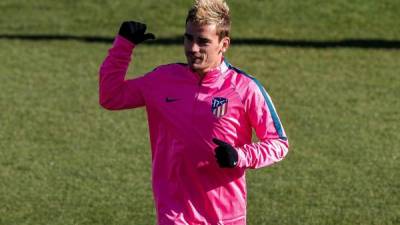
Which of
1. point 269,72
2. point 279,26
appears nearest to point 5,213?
point 269,72

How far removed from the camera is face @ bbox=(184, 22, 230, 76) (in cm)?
593

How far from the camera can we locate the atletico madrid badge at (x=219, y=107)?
6.05 m

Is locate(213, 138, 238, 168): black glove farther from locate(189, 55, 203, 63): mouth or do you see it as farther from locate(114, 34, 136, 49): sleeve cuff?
locate(114, 34, 136, 49): sleeve cuff

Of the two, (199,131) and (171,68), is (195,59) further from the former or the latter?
(199,131)

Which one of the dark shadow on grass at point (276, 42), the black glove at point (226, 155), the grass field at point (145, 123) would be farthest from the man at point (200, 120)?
the dark shadow on grass at point (276, 42)

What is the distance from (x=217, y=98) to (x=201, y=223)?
2.33 ft

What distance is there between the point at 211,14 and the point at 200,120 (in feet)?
1.97

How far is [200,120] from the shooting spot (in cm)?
606

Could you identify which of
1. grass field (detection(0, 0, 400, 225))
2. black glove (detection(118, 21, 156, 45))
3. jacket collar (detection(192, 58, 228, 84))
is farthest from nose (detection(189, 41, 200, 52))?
grass field (detection(0, 0, 400, 225))

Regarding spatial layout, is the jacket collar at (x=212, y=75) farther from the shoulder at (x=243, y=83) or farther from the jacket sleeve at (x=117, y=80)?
the jacket sleeve at (x=117, y=80)

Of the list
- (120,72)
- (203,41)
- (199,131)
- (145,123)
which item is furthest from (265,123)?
(145,123)

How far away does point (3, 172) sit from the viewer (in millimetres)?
11047

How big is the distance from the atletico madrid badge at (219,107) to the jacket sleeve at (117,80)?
18.0 inches

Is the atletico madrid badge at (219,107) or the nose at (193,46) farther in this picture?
the atletico madrid badge at (219,107)
